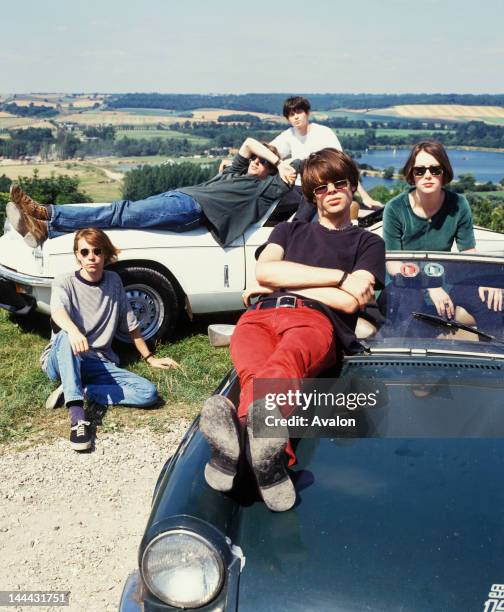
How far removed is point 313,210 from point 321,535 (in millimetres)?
3759

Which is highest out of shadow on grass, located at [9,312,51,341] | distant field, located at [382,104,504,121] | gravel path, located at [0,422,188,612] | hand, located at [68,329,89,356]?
distant field, located at [382,104,504,121]

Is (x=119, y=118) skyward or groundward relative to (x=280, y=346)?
skyward

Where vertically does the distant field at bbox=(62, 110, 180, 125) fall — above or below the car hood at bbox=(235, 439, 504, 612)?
above

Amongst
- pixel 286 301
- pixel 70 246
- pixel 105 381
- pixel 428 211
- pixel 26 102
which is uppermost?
pixel 26 102

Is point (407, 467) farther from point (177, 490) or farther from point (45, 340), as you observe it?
point (45, 340)

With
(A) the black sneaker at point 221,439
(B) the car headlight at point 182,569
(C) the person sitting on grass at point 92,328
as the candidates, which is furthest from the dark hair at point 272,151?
(B) the car headlight at point 182,569

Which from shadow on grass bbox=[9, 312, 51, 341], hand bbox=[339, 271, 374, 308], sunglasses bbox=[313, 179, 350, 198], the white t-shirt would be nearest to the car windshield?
hand bbox=[339, 271, 374, 308]

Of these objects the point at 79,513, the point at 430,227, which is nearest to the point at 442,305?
the point at 430,227

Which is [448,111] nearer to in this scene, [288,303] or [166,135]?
[166,135]

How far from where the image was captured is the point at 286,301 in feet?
11.6

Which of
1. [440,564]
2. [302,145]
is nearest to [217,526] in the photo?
[440,564]

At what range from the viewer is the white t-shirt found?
24.1 ft

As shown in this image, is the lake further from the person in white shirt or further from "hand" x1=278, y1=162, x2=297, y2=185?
"hand" x1=278, y1=162, x2=297, y2=185

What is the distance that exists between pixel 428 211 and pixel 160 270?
279cm
